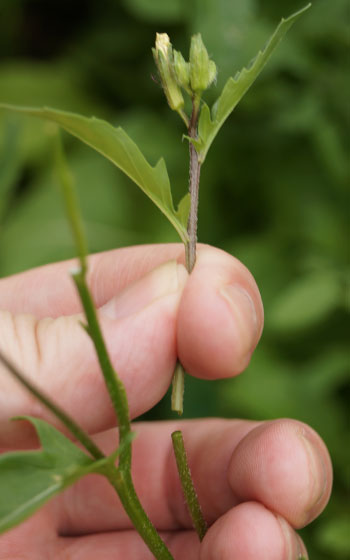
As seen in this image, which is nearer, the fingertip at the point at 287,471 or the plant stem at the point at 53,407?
the plant stem at the point at 53,407

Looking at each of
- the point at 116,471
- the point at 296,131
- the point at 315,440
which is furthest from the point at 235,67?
the point at 116,471

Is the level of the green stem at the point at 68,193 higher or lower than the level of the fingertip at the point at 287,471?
higher

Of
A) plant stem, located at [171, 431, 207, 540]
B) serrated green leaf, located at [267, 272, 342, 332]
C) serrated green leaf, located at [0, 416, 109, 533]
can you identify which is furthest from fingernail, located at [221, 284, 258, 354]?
serrated green leaf, located at [267, 272, 342, 332]

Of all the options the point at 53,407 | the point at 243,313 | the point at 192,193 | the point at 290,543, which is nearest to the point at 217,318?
the point at 243,313

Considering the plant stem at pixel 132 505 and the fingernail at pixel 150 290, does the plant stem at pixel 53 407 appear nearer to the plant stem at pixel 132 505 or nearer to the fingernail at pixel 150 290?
the plant stem at pixel 132 505

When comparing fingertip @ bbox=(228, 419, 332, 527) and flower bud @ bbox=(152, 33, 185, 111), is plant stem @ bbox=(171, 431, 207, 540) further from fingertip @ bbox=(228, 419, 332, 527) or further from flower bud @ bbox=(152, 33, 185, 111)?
flower bud @ bbox=(152, 33, 185, 111)

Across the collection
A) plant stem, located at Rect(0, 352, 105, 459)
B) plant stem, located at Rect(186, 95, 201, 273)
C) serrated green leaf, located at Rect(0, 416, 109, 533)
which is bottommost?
serrated green leaf, located at Rect(0, 416, 109, 533)

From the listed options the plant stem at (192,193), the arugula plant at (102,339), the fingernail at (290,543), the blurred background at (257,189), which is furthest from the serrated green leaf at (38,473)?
the blurred background at (257,189)
